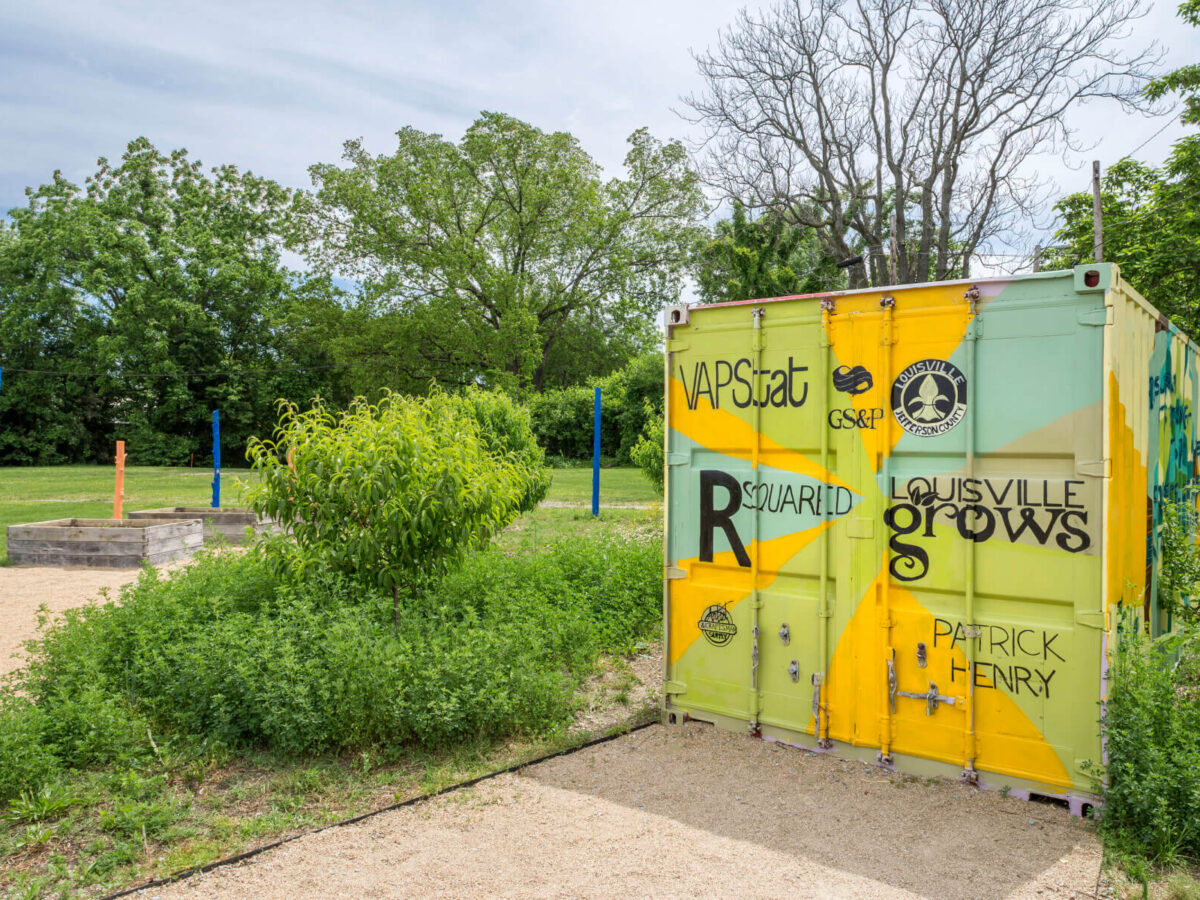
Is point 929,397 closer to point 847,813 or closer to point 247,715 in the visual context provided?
point 847,813

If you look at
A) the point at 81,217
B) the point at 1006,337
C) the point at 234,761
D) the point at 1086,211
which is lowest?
the point at 234,761

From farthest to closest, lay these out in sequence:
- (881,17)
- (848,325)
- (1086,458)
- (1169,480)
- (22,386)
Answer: (22,386)
(881,17)
(1169,480)
(848,325)
(1086,458)

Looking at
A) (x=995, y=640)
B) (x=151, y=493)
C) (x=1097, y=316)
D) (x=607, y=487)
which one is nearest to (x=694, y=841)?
(x=995, y=640)

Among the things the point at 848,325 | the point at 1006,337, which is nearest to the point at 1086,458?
the point at 1006,337

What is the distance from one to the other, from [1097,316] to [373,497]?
180 inches

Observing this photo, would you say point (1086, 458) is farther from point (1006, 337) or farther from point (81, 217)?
point (81, 217)

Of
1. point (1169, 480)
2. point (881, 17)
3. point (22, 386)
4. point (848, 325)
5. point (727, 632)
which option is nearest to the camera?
point (848, 325)

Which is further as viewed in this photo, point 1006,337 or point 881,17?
point 881,17

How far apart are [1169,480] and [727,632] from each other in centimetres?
334

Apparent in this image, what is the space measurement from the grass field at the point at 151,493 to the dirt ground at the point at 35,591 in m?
1.67

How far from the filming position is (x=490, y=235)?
39031 mm

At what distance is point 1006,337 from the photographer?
4289mm

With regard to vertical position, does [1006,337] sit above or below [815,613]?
→ above

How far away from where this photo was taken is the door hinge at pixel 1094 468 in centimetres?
400
